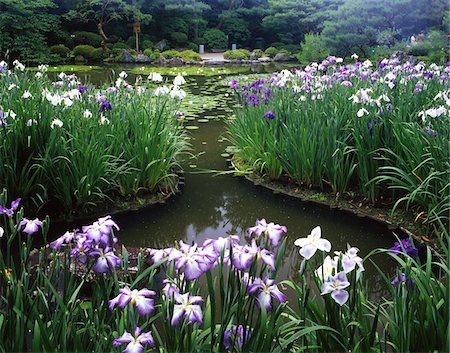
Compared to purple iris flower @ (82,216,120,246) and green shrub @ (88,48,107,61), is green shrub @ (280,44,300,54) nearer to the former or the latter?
green shrub @ (88,48,107,61)

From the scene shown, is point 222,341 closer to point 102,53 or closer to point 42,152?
point 42,152

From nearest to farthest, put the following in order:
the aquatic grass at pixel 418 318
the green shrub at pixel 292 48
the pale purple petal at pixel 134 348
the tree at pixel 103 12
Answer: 1. the pale purple petal at pixel 134 348
2. the aquatic grass at pixel 418 318
3. the tree at pixel 103 12
4. the green shrub at pixel 292 48

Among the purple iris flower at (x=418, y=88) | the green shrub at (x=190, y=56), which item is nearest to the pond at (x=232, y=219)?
the purple iris flower at (x=418, y=88)

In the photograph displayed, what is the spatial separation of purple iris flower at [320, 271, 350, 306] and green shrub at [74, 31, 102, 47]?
7.19 m

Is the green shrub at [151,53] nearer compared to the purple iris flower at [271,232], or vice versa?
the purple iris flower at [271,232]

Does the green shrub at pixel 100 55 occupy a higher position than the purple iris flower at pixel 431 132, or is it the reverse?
the green shrub at pixel 100 55

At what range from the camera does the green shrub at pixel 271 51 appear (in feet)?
38.9

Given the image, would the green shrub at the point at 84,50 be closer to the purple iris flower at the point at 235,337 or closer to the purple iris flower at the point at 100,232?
the purple iris flower at the point at 100,232

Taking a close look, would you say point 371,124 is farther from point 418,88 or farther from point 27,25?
point 27,25

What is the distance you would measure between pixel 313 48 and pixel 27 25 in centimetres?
636

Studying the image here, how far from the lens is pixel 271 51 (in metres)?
12.3

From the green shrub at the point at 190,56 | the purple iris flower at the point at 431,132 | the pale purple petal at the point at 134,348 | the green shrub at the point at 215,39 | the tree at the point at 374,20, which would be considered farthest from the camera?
the green shrub at the point at 190,56

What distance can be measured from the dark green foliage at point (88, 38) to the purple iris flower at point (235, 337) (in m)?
7.06

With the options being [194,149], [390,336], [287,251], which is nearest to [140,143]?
[287,251]
